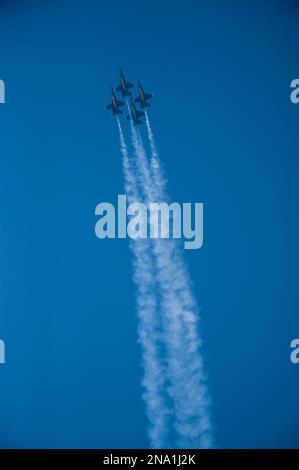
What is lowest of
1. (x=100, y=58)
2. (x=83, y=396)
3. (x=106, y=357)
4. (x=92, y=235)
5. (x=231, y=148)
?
(x=83, y=396)

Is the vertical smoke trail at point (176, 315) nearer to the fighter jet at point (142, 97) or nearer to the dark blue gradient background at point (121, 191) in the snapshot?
the dark blue gradient background at point (121, 191)

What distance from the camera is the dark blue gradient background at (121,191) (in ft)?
8.05

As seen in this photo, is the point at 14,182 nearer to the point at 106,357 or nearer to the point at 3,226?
the point at 3,226

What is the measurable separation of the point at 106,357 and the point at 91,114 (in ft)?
3.93

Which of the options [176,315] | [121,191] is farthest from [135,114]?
[176,315]

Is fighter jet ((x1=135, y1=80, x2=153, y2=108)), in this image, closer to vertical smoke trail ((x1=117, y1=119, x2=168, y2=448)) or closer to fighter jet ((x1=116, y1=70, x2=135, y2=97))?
fighter jet ((x1=116, y1=70, x2=135, y2=97))

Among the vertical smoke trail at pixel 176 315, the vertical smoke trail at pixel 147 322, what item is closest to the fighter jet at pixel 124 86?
the vertical smoke trail at pixel 147 322

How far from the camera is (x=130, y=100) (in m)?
2.45

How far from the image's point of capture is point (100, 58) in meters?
2.46

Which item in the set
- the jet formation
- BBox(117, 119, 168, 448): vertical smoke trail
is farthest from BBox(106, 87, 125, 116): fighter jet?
BBox(117, 119, 168, 448): vertical smoke trail

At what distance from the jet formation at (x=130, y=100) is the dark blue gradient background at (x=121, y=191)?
45mm

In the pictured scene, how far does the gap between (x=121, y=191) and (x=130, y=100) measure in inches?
17.5

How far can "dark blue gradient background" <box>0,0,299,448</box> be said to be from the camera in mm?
2455
